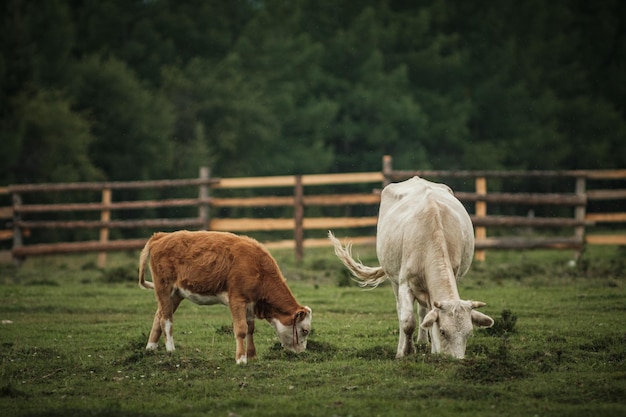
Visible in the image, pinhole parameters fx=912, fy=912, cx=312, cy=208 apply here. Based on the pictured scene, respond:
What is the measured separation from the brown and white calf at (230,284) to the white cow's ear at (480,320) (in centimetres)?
177

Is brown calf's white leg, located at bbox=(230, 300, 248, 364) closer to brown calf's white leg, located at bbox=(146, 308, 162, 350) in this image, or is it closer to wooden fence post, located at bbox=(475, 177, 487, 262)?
brown calf's white leg, located at bbox=(146, 308, 162, 350)

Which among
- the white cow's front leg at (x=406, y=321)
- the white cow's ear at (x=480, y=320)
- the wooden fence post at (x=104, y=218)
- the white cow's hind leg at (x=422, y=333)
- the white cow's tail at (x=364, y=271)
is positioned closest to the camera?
the white cow's ear at (x=480, y=320)

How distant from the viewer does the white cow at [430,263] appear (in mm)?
8391

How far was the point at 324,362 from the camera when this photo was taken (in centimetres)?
907

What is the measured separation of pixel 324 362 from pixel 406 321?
0.91 meters

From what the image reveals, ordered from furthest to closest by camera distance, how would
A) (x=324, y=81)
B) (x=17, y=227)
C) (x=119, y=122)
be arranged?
(x=324, y=81), (x=119, y=122), (x=17, y=227)

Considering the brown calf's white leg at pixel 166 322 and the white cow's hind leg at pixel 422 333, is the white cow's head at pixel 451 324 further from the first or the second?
the brown calf's white leg at pixel 166 322

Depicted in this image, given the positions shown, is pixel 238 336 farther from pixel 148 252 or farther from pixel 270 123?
pixel 270 123

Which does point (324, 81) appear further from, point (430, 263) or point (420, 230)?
point (430, 263)

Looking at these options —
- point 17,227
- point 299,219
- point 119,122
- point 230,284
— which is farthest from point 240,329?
point 119,122

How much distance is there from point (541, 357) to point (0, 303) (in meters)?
8.81

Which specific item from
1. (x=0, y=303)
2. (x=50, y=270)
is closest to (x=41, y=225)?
(x=50, y=270)

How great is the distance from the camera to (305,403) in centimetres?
734

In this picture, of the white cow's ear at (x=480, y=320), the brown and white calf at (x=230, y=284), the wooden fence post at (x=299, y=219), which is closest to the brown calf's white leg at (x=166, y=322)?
the brown and white calf at (x=230, y=284)
